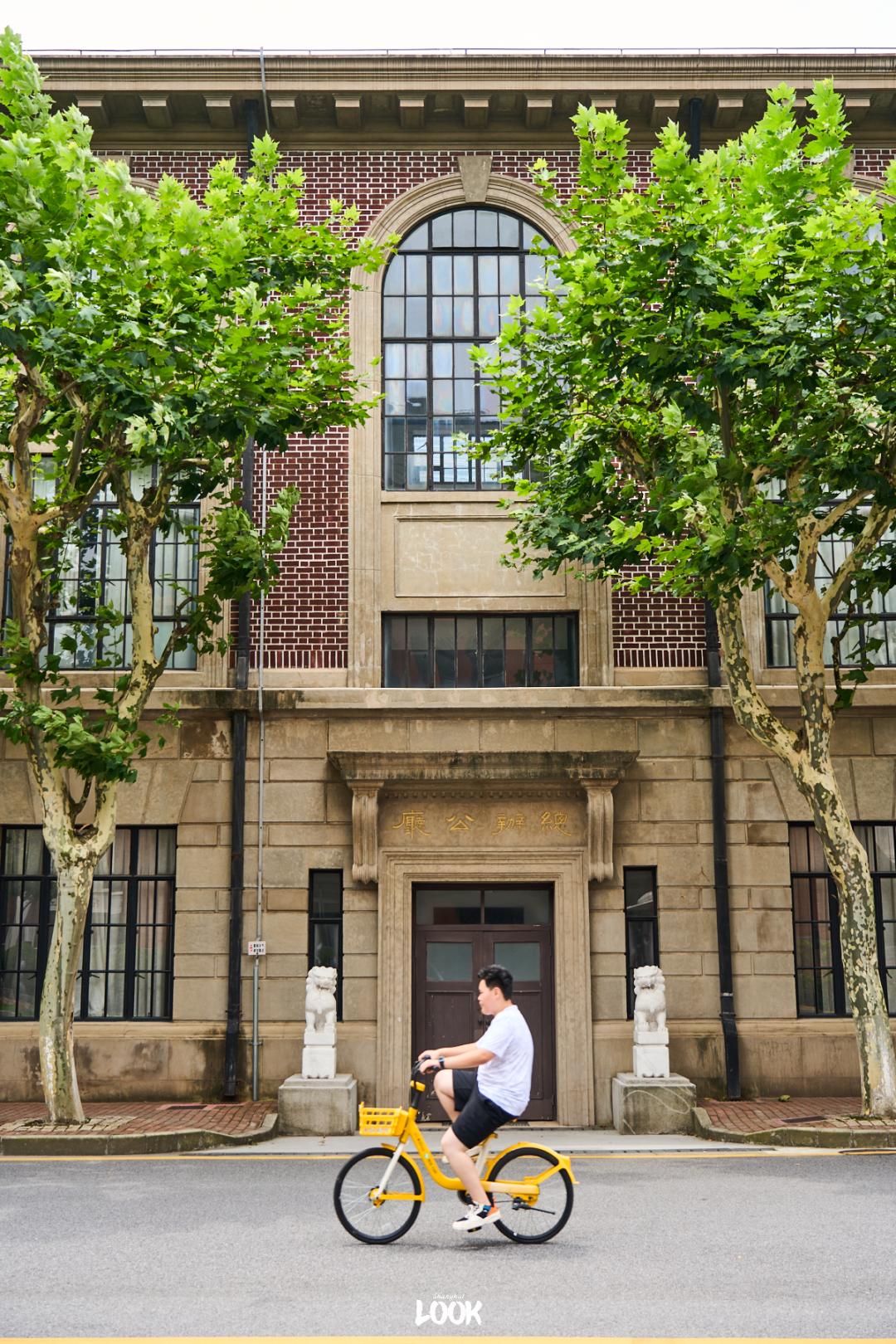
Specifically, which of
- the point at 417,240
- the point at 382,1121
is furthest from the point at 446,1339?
the point at 417,240

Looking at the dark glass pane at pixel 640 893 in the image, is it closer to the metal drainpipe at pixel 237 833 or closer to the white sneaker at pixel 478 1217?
the metal drainpipe at pixel 237 833

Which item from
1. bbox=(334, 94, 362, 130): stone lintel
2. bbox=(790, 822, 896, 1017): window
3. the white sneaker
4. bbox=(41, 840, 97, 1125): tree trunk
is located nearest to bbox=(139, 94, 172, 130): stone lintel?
bbox=(334, 94, 362, 130): stone lintel

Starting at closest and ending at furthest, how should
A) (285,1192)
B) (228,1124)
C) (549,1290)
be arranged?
(549,1290) → (285,1192) → (228,1124)

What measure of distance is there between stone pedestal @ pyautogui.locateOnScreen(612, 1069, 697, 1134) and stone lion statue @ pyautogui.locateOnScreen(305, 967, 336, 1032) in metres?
3.40

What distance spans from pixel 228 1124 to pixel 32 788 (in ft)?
16.6

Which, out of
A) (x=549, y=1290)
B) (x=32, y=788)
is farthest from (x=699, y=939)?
(x=549, y=1290)

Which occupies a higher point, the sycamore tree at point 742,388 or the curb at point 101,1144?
the sycamore tree at point 742,388

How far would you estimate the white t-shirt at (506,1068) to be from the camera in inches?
304

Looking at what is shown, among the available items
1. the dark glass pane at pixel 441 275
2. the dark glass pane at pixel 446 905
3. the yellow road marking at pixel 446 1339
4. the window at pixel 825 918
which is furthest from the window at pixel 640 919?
the yellow road marking at pixel 446 1339

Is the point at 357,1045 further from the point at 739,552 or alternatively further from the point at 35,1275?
the point at 35,1275

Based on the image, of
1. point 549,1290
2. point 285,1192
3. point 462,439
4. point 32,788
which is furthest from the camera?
point 32,788

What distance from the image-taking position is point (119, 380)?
1176 cm

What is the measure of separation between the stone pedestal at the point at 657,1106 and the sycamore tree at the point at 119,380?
600 cm

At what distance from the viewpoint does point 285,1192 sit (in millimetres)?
10320
